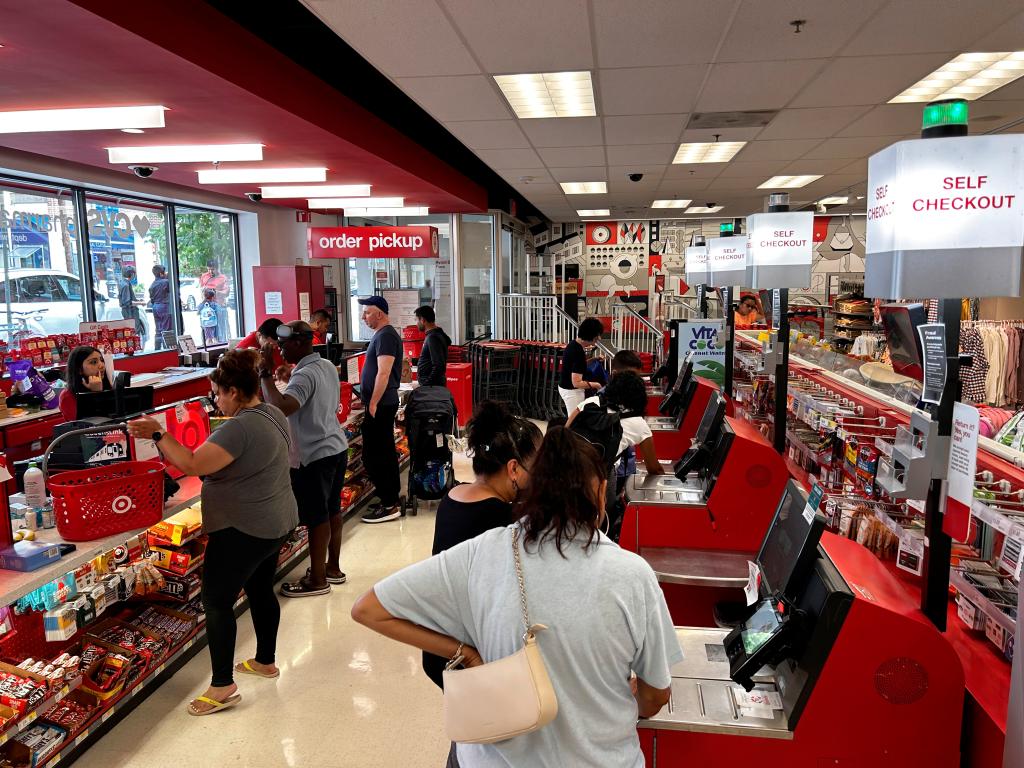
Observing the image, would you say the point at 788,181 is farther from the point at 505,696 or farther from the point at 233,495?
the point at 505,696

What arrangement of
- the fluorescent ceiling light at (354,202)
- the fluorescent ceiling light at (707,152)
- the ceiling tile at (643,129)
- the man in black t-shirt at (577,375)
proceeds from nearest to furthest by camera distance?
the ceiling tile at (643,129) < the man in black t-shirt at (577,375) < the fluorescent ceiling light at (707,152) < the fluorescent ceiling light at (354,202)

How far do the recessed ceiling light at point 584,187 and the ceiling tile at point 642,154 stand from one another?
1771 millimetres

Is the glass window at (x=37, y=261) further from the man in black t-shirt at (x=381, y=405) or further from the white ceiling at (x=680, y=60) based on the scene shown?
the white ceiling at (x=680, y=60)

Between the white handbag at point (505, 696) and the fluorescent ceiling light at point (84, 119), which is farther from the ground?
the fluorescent ceiling light at point (84, 119)

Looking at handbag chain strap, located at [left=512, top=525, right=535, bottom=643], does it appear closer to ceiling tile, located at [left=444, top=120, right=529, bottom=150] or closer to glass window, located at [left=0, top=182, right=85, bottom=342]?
ceiling tile, located at [left=444, top=120, right=529, bottom=150]

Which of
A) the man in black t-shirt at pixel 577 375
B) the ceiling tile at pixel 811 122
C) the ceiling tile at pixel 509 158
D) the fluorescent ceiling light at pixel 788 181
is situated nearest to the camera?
the ceiling tile at pixel 811 122

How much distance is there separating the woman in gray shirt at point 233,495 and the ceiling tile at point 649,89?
306 centimetres

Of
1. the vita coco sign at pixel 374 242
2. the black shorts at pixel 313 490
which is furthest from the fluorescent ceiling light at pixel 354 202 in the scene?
the black shorts at pixel 313 490

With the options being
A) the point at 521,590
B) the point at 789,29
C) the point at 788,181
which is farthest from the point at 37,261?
the point at 788,181

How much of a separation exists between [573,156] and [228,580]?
19.7ft

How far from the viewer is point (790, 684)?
2.16 metres

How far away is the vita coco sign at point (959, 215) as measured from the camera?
194 centimetres

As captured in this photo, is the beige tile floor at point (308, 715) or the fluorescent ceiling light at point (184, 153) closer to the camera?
the beige tile floor at point (308, 715)

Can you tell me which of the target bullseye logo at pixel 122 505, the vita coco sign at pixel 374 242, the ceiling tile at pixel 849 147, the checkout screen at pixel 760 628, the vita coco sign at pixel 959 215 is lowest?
the checkout screen at pixel 760 628
